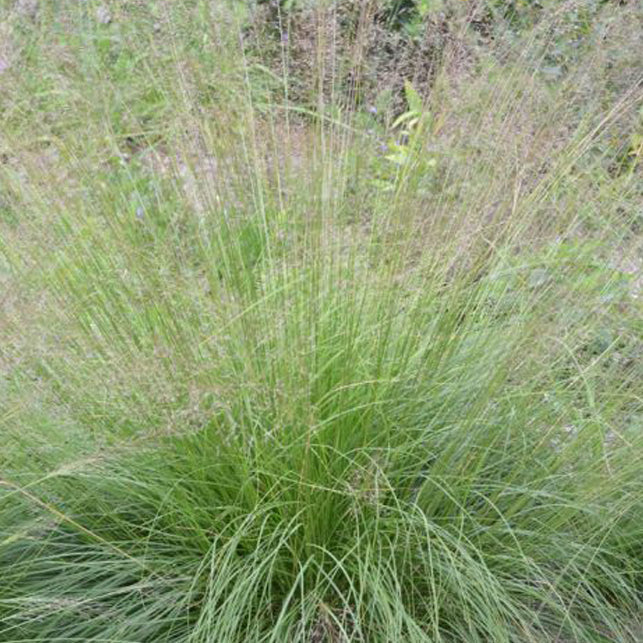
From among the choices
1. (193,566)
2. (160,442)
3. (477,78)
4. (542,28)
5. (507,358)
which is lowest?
(193,566)

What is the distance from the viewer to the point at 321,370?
2.31m

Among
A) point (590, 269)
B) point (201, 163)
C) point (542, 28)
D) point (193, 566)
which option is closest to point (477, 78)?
point (542, 28)

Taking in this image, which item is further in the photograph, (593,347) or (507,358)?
(593,347)

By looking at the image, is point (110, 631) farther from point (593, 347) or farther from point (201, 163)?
point (593, 347)

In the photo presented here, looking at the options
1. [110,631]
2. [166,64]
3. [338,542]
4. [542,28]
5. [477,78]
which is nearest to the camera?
[110,631]

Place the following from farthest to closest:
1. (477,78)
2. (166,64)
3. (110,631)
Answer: (166,64) → (477,78) → (110,631)

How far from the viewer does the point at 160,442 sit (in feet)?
7.16

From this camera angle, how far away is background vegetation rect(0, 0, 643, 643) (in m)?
2.16

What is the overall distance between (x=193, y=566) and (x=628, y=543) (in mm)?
1063

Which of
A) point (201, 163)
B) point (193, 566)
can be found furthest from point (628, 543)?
point (201, 163)

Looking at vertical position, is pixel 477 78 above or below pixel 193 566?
above

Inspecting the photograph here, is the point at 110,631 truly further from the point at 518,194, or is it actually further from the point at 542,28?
→ the point at 542,28

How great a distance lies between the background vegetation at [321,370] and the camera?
2162 millimetres

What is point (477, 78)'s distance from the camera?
8.53 feet
